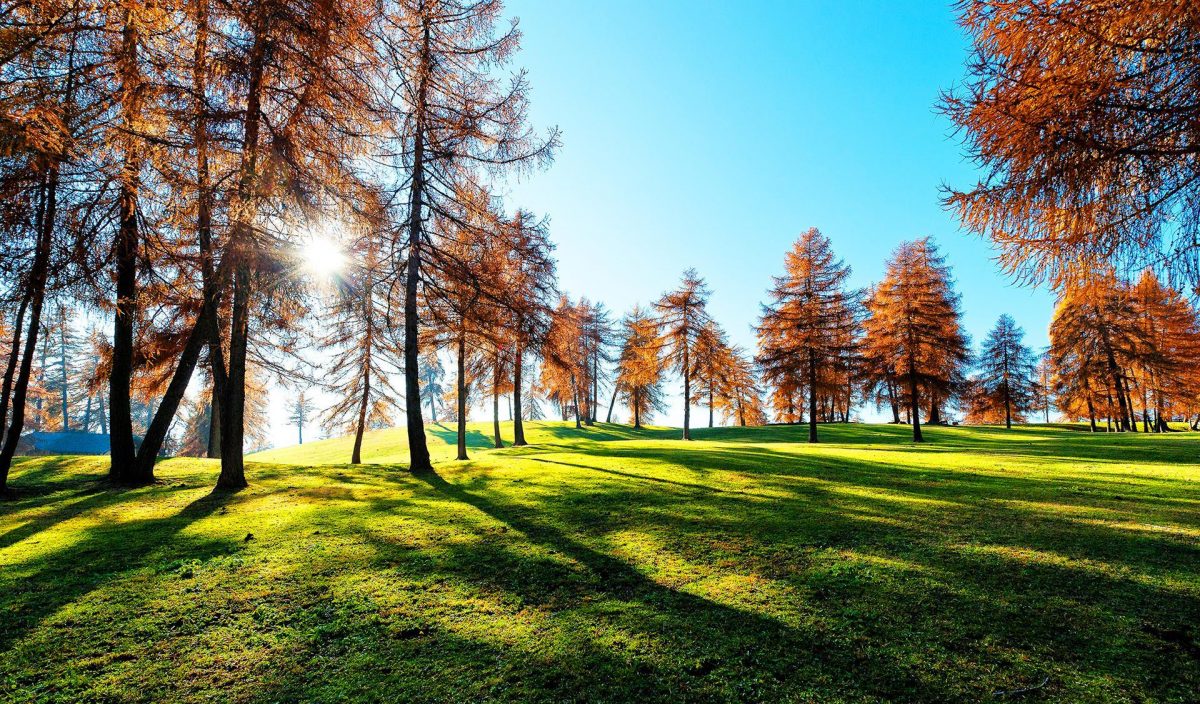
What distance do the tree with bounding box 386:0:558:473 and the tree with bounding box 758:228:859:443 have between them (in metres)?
17.3

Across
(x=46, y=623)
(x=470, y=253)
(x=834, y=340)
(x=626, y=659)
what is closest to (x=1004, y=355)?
(x=834, y=340)

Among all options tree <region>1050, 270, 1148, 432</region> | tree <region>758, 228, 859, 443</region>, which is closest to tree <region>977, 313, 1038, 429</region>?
tree <region>1050, 270, 1148, 432</region>

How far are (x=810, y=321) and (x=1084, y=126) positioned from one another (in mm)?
18716

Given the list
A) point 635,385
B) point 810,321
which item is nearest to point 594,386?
point 635,385

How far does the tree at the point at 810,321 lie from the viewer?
933 inches

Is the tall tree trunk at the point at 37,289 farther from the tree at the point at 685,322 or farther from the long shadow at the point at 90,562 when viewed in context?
the tree at the point at 685,322

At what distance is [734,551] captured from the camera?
5.43m

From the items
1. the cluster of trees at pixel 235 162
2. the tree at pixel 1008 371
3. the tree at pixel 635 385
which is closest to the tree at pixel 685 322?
the tree at pixel 635 385

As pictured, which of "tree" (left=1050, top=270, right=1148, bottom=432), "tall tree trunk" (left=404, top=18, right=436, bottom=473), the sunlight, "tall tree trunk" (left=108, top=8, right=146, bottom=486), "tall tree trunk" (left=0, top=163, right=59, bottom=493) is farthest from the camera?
"tree" (left=1050, top=270, right=1148, bottom=432)

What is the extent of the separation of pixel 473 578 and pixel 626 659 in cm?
→ 212

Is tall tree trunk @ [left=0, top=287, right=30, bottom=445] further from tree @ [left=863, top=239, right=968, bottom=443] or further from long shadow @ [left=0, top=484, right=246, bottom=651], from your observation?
tree @ [left=863, top=239, right=968, bottom=443]

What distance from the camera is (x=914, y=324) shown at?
2320 centimetres

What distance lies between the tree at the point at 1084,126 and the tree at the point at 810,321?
17.3m

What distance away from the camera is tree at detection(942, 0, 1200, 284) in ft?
17.7
